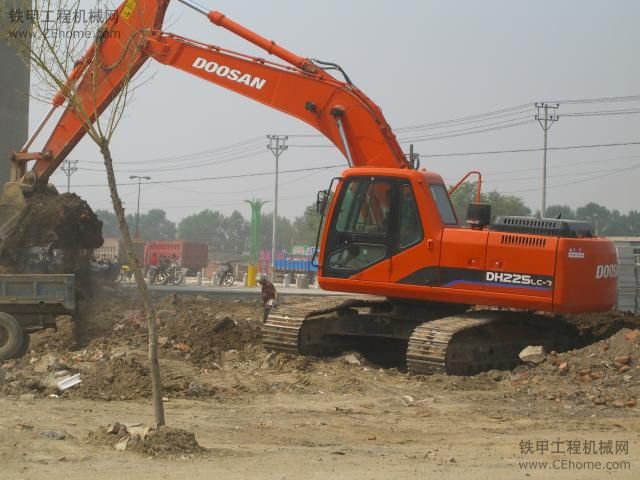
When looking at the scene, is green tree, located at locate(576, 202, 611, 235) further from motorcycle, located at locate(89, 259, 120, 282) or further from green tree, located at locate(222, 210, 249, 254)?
motorcycle, located at locate(89, 259, 120, 282)

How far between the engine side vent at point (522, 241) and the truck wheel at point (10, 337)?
698cm

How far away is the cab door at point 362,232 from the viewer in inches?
500

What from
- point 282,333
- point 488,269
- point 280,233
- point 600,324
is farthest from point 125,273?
point 280,233

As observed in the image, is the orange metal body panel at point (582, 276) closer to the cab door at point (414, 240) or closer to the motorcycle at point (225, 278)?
the cab door at point (414, 240)

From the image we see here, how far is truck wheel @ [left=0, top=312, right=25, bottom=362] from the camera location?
13.7m

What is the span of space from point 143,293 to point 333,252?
5405 mm

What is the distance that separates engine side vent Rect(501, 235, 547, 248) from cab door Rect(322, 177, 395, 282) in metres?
1.51

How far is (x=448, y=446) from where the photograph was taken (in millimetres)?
8172

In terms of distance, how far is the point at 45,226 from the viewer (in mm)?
16953

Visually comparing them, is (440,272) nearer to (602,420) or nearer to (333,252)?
(333,252)

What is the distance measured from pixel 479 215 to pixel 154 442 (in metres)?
6.75

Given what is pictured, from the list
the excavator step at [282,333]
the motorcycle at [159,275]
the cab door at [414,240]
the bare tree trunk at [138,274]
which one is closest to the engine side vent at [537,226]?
the cab door at [414,240]

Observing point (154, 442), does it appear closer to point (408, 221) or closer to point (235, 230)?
point (408, 221)

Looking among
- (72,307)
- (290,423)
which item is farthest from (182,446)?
(72,307)
